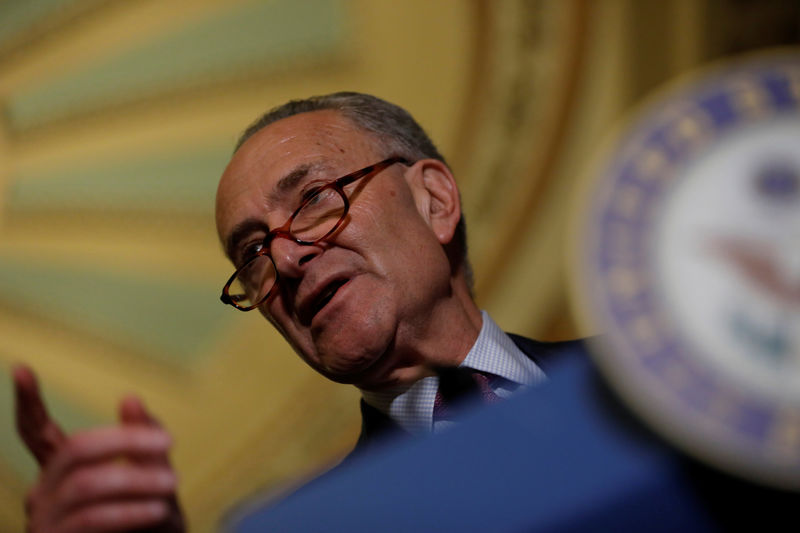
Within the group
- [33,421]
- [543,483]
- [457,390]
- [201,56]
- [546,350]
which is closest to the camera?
[543,483]

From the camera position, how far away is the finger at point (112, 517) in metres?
0.40

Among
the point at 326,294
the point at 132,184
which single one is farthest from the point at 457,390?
the point at 132,184

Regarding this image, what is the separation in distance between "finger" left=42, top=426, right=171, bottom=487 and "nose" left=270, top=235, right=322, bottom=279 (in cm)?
26

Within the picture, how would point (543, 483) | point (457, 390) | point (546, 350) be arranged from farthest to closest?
point (546, 350)
point (457, 390)
point (543, 483)

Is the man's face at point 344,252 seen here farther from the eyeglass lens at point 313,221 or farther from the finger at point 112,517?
the finger at point 112,517

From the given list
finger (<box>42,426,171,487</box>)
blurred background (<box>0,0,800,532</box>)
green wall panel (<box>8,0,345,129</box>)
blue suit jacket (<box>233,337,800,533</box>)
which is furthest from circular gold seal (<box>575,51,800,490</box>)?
green wall panel (<box>8,0,345,129</box>)

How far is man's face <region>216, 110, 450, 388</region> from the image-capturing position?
24.9 inches

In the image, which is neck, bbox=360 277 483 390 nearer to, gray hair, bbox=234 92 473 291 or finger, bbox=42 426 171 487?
gray hair, bbox=234 92 473 291

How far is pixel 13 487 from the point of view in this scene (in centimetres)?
184

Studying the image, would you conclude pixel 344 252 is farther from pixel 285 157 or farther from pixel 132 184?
pixel 132 184

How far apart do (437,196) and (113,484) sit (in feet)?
1.58

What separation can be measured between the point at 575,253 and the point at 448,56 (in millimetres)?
1342

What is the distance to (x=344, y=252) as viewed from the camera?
657 millimetres

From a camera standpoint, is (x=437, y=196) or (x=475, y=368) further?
(x=437, y=196)
